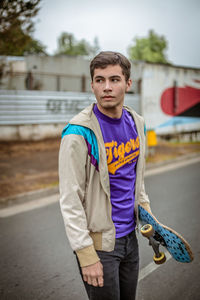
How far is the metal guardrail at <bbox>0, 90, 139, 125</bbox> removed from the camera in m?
11.4

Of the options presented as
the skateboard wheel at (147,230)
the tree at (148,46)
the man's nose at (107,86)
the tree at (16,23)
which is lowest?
the skateboard wheel at (147,230)

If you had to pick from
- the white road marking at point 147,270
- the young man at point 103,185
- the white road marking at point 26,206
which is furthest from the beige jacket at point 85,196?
the white road marking at point 26,206

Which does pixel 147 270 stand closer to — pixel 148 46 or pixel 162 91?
pixel 162 91

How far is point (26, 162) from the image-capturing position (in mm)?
8375

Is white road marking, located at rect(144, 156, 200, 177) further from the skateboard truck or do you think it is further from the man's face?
the man's face

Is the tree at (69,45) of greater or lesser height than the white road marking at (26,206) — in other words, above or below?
above

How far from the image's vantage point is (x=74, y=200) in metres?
1.48

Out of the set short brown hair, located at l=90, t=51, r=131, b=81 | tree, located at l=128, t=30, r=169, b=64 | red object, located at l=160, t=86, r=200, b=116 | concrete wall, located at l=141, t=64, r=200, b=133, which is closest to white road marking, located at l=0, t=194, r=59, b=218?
short brown hair, located at l=90, t=51, r=131, b=81

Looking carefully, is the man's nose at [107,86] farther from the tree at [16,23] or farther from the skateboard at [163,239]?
the tree at [16,23]

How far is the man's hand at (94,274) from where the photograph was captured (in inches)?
58.6

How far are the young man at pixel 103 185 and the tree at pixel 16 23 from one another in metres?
5.76

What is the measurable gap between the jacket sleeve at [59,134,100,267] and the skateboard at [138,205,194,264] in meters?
0.44

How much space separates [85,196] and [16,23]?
21.2ft

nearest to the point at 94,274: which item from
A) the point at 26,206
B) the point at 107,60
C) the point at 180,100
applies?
the point at 107,60
